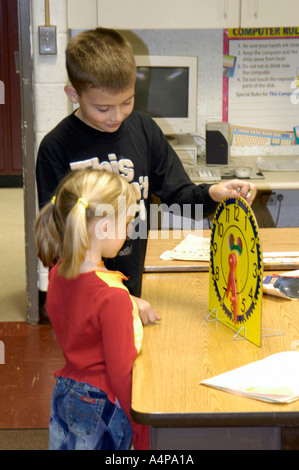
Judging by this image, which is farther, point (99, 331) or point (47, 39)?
point (47, 39)

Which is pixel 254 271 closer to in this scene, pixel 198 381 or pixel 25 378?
pixel 198 381

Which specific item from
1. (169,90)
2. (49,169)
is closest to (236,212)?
(49,169)

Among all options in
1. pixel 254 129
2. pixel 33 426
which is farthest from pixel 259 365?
pixel 254 129

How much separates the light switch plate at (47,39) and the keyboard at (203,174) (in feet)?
2.74

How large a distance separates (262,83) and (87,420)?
2648 millimetres

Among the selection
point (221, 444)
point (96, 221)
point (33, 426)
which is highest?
point (96, 221)

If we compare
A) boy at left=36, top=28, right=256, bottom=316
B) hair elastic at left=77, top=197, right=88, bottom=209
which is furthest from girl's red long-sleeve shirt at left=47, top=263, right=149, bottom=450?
boy at left=36, top=28, right=256, bottom=316

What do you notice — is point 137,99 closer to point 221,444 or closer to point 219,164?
point 219,164

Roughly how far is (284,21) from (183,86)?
1.92ft

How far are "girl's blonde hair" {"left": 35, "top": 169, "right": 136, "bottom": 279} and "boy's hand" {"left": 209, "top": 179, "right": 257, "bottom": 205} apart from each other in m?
0.22

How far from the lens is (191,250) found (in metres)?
2.10

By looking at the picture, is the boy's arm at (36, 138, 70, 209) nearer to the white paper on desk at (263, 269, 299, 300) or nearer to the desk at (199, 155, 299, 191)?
the white paper on desk at (263, 269, 299, 300)

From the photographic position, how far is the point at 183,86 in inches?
137

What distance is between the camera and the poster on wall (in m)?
3.61
